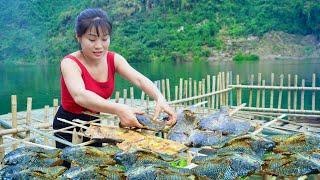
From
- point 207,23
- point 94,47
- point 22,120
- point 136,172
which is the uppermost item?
point 207,23

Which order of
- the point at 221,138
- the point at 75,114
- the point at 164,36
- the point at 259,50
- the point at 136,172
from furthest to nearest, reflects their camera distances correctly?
1. the point at 164,36
2. the point at 259,50
3. the point at 75,114
4. the point at 221,138
5. the point at 136,172

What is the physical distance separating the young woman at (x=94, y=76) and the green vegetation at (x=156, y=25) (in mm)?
35744

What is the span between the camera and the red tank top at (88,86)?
330cm

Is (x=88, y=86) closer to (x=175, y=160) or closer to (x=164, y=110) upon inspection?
(x=164, y=110)

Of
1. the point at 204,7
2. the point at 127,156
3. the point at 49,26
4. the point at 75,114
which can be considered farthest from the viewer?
the point at 49,26

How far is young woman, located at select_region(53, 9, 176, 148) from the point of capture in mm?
3037

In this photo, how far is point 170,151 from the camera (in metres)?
2.91

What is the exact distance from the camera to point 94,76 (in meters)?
3.38

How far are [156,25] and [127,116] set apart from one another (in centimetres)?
4388

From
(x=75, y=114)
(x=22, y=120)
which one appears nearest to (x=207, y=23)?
(x=22, y=120)

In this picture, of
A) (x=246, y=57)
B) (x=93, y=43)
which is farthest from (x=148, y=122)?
(x=246, y=57)

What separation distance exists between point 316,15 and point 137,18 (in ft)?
63.3

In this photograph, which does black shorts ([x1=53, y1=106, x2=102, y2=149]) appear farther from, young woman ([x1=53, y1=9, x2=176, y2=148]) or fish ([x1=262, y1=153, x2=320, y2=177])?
fish ([x1=262, y1=153, x2=320, y2=177])

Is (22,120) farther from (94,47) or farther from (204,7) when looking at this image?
(204,7)
